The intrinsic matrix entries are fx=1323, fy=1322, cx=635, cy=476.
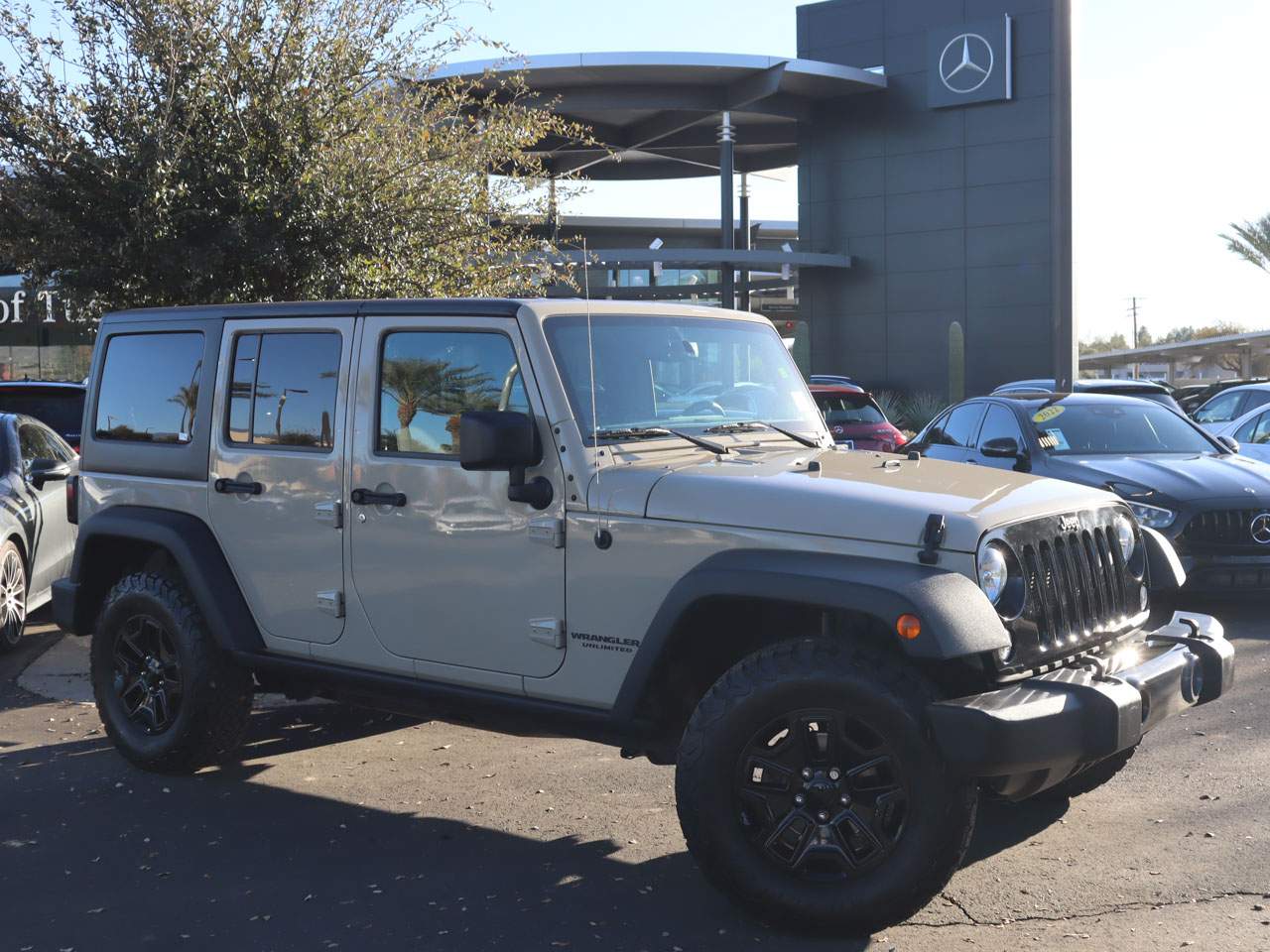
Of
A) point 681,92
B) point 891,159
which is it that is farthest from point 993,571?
point 891,159

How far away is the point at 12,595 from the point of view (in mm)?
8430

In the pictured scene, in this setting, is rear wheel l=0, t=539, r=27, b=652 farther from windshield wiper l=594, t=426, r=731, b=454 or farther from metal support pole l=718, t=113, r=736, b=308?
metal support pole l=718, t=113, r=736, b=308

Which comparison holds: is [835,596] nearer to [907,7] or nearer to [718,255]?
[718,255]

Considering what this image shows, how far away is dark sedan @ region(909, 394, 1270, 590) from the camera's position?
8.81m

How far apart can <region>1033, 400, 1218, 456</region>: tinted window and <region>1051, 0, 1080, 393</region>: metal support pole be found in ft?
7.31

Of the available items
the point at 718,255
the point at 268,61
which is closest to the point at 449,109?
the point at 268,61

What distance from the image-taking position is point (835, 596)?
3.85 meters

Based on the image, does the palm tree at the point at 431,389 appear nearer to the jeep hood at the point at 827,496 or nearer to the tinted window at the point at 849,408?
the jeep hood at the point at 827,496

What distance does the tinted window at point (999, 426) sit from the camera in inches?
406

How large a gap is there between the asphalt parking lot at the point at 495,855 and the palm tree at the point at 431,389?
1.53 meters

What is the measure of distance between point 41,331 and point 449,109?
83.4ft

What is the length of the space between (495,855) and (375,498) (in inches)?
54.6

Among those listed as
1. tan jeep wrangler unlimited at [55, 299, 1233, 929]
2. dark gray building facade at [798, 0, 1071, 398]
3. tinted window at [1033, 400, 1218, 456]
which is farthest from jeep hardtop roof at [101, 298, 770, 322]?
dark gray building facade at [798, 0, 1071, 398]

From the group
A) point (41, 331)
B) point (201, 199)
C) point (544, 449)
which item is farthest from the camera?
point (41, 331)
